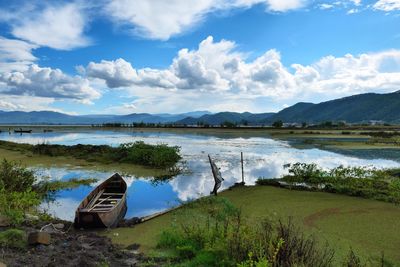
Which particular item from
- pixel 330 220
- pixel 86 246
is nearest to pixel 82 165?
pixel 86 246

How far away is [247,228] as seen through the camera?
7.92 m

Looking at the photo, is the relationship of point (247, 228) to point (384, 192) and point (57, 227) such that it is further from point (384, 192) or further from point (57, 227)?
Answer: point (384, 192)

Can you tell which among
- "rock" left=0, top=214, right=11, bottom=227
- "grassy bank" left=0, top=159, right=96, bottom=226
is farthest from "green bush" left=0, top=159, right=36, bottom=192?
"rock" left=0, top=214, right=11, bottom=227

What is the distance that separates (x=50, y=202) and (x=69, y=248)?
8.24 m

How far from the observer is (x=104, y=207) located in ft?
47.0

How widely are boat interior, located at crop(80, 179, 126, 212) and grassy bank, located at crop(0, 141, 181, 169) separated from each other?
32.3 feet

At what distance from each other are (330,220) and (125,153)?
889 inches

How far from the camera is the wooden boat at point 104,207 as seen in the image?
11883 millimetres

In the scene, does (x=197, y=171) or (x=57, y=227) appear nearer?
(x=57, y=227)

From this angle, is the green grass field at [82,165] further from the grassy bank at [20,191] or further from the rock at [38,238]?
the rock at [38,238]

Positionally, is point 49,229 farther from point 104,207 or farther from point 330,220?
point 330,220

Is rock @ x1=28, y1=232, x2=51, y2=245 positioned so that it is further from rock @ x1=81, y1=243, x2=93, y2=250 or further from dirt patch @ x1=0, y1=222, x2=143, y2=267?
rock @ x1=81, y1=243, x2=93, y2=250

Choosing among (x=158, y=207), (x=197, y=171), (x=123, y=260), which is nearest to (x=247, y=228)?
(x=123, y=260)

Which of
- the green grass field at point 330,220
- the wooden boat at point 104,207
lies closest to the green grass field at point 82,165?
the wooden boat at point 104,207
